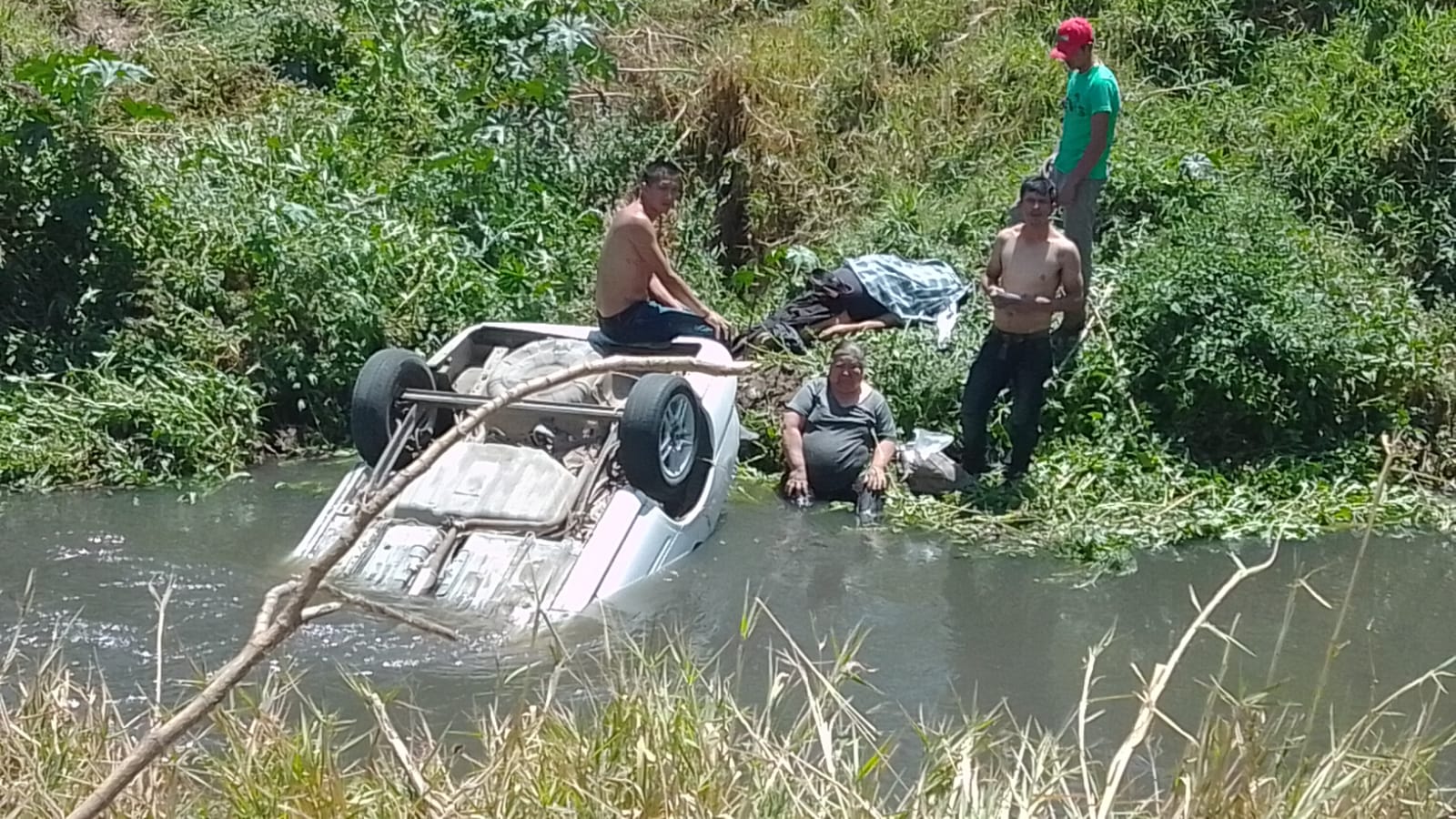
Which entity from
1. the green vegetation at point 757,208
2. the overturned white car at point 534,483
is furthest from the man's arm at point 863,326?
the overturned white car at point 534,483

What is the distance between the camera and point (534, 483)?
6.96 metres

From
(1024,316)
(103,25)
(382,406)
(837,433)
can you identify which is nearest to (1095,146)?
(1024,316)

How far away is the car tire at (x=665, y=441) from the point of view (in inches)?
269

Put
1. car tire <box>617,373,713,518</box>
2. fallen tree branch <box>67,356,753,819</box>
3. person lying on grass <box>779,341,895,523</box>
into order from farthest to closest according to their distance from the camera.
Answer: person lying on grass <box>779,341,895,523</box> < car tire <box>617,373,713,518</box> < fallen tree branch <box>67,356,753,819</box>

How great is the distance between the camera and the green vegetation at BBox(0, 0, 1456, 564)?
349 inches

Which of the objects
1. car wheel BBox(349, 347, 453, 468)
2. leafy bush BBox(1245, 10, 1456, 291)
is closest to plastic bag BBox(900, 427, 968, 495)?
car wheel BBox(349, 347, 453, 468)

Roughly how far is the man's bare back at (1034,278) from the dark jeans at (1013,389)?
4.0 inches

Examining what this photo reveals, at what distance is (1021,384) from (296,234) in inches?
182

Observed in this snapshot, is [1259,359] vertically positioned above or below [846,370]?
below

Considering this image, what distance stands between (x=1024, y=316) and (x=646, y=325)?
1.89m

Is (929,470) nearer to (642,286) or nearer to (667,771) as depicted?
(642,286)

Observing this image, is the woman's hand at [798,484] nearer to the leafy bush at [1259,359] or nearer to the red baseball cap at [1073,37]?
the leafy bush at [1259,359]

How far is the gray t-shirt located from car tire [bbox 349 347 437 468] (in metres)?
2.09

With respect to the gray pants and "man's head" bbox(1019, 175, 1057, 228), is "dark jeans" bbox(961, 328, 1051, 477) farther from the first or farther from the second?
the gray pants
